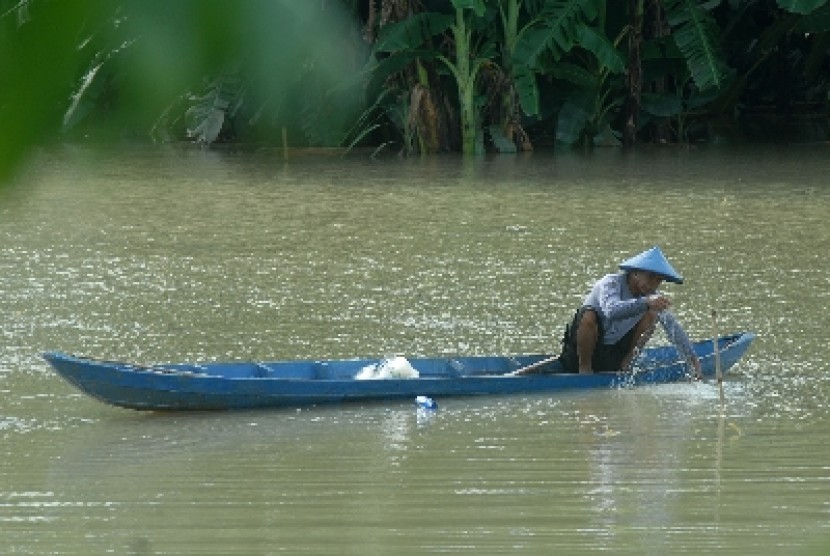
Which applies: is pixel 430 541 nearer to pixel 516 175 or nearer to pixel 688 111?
pixel 516 175

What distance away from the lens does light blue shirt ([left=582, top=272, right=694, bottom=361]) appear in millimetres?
8078

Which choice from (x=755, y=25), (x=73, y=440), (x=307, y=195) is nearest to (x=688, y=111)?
(x=755, y=25)

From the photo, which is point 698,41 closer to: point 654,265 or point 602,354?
point 602,354

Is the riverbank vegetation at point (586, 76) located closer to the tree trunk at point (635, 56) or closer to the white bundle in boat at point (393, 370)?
the tree trunk at point (635, 56)

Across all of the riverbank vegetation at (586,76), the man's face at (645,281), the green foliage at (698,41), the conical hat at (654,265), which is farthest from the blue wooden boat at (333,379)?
the green foliage at (698,41)

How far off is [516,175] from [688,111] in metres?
4.77

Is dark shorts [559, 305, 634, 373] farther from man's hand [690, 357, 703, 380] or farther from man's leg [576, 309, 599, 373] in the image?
man's hand [690, 357, 703, 380]

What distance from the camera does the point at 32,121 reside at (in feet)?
3.20

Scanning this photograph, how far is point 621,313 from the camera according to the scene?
811 cm

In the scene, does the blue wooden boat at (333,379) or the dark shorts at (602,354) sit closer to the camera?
the blue wooden boat at (333,379)

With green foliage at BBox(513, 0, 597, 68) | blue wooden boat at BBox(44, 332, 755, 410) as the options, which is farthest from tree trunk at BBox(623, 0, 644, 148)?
blue wooden boat at BBox(44, 332, 755, 410)

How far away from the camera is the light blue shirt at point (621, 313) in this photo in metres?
8.08

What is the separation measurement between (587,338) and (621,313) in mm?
282

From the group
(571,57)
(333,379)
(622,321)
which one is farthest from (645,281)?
(571,57)
